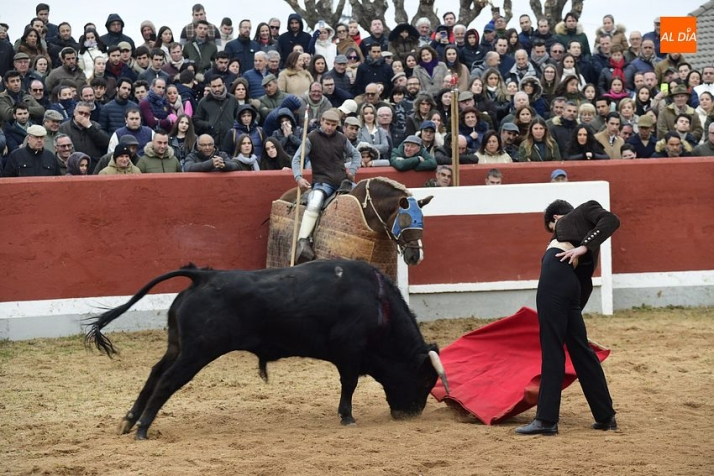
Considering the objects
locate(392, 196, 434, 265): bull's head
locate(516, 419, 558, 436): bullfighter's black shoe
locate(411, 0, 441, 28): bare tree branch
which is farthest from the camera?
locate(411, 0, 441, 28): bare tree branch

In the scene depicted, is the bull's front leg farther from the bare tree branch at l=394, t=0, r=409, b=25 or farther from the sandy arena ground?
the bare tree branch at l=394, t=0, r=409, b=25

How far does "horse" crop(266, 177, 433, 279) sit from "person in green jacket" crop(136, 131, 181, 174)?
7.70 feet

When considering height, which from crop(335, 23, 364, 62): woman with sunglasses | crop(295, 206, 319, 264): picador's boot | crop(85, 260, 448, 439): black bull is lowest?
crop(85, 260, 448, 439): black bull

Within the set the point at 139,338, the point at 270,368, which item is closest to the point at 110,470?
the point at 270,368

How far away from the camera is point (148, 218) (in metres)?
11.8

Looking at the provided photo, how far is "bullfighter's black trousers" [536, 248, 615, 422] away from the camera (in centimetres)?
730

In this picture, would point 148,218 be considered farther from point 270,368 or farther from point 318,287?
point 318,287

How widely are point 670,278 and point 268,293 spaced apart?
6626 millimetres

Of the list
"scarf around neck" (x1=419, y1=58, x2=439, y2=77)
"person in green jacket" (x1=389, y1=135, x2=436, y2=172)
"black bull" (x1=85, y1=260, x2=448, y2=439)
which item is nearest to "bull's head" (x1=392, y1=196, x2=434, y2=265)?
"black bull" (x1=85, y1=260, x2=448, y2=439)

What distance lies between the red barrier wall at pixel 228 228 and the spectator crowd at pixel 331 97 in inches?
17.6

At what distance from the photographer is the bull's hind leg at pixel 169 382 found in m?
7.41

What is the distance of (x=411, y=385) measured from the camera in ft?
26.4

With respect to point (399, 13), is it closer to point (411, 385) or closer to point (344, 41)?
point (344, 41)

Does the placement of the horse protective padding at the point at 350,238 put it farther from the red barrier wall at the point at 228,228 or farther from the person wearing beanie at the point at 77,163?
the person wearing beanie at the point at 77,163
